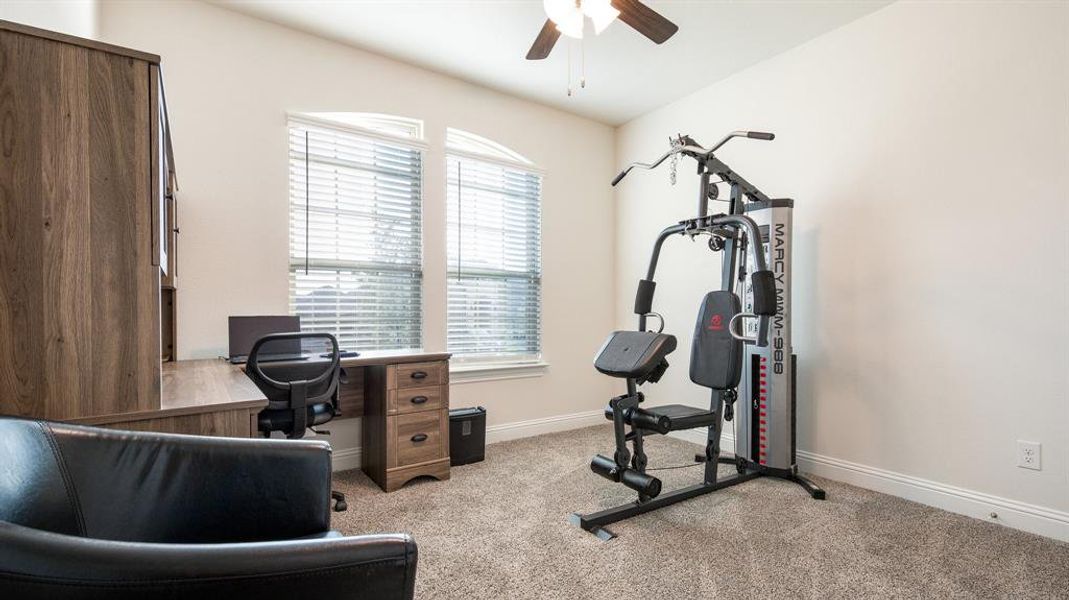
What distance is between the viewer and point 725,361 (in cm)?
263

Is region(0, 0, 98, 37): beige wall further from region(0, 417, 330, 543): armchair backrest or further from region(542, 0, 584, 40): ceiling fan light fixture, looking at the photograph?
region(542, 0, 584, 40): ceiling fan light fixture

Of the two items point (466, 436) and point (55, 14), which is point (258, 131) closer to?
point (55, 14)

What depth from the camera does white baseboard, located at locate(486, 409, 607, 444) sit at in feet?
12.4

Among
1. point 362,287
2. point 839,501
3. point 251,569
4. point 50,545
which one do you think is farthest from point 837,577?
point 362,287

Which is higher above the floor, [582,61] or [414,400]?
[582,61]

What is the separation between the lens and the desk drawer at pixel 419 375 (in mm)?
2812

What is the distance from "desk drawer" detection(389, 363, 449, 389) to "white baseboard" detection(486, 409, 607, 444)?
95 cm

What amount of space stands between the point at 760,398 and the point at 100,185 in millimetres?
3134

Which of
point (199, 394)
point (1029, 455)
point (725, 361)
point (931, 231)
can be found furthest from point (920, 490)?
point (199, 394)

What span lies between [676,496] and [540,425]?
1.65 meters

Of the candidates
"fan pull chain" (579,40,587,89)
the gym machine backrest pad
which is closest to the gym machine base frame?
the gym machine backrest pad

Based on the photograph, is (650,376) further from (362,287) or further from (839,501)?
(362,287)

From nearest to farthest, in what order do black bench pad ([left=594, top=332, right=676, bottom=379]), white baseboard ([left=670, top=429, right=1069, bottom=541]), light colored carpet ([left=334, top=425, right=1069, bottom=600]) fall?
1. light colored carpet ([left=334, top=425, right=1069, bottom=600])
2. white baseboard ([left=670, top=429, right=1069, bottom=541])
3. black bench pad ([left=594, top=332, right=676, bottom=379])

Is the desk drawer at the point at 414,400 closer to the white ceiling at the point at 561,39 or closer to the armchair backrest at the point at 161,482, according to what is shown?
the armchair backrest at the point at 161,482
